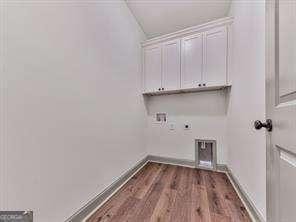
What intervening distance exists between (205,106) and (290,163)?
81.5 inches

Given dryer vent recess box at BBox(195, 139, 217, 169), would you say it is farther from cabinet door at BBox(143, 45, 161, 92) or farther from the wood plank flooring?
cabinet door at BBox(143, 45, 161, 92)

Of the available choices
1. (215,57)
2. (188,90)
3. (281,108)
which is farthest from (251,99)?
(188,90)

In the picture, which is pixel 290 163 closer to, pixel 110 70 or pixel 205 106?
pixel 110 70

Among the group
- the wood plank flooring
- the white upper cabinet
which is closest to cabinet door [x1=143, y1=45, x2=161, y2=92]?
the white upper cabinet

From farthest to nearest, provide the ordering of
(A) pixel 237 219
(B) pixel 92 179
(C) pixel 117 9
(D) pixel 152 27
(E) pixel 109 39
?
(D) pixel 152 27 < (C) pixel 117 9 < (E) pixel 109 39 < (B) pixel 92 179 < (A) pixel 237 219

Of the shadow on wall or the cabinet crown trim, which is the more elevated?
the cabinet crown trim

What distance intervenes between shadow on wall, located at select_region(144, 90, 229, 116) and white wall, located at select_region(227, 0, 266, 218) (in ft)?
1.90

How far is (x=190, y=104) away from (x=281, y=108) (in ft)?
6.82

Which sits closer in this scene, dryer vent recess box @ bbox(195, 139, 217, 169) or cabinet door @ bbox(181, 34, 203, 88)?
cabinet door @ bbox(181, 34, 203, 88)

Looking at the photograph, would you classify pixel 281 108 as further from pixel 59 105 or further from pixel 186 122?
pixel 186 122

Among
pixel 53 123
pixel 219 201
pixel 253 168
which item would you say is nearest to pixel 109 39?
pixel 53 123

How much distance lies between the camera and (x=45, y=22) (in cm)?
98

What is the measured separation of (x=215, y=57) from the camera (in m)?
2.22

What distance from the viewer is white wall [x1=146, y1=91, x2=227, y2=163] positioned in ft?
7.88
